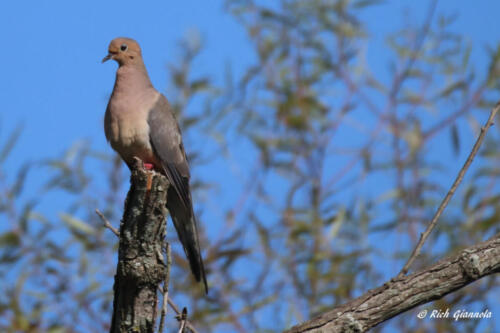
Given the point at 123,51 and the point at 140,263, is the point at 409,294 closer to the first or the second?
the point at 140,263

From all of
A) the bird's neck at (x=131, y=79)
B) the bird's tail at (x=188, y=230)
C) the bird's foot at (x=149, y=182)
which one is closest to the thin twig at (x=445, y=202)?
the bird's foot at (x=149, y=182)

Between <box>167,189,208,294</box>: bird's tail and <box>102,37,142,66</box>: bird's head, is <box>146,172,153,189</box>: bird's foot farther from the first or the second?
A: <box>102,37,142,66</box>: bird's head

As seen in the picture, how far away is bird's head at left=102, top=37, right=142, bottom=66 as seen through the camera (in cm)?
411

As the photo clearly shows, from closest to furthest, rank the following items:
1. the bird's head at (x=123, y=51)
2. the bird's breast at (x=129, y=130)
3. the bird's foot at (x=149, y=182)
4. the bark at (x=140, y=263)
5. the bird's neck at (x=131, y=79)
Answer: the bark at (x=140, y=263) → the bird's foot at (x=149, y=182) → the bird's breast at (x=129, y=130) → the bird's neck at (x=131, y=79) → the bird's head at (x=123, y=51)

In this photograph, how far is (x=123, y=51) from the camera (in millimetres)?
4125

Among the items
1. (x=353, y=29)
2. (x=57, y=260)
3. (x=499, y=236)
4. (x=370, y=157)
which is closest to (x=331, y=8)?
(x=353, y=29)

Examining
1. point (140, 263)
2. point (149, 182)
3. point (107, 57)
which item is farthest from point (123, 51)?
point (140, 263)

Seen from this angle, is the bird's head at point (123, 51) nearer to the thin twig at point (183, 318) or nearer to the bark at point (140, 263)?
the bark at point (140, 263)

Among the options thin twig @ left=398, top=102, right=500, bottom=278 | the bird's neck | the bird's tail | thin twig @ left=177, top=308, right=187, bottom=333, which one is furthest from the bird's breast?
thin twig @ left=398, top=102, right=500, bottom=278

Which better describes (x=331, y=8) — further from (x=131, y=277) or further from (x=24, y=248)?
(x=131, y=277)

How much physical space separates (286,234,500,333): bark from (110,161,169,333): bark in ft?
1.57

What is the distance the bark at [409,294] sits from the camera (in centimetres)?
242

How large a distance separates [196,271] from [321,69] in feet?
7.79

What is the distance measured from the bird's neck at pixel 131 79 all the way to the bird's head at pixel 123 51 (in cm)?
5
